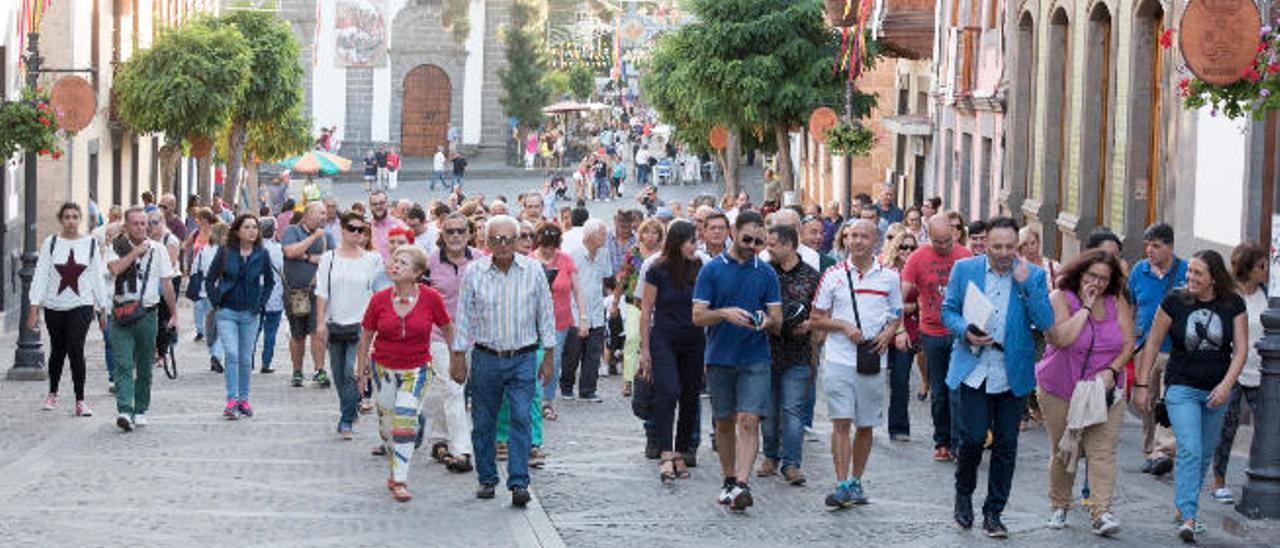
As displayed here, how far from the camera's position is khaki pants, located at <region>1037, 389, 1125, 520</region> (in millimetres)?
12352

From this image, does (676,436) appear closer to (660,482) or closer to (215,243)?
(660,482)

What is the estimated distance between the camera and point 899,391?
1639cm

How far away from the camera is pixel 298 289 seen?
20000 mm

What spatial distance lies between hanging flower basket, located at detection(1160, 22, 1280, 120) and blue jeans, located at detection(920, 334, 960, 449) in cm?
264

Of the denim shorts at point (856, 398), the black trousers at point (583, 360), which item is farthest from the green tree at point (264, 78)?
the denim shorts at point (856, 398)

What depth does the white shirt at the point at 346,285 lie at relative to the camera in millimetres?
16281

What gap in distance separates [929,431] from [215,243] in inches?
303

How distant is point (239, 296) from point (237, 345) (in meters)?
0.49

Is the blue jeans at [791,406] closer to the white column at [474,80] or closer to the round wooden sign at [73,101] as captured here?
the round wooden sign at [73,101]

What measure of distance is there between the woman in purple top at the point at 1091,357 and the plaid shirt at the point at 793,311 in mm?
1854

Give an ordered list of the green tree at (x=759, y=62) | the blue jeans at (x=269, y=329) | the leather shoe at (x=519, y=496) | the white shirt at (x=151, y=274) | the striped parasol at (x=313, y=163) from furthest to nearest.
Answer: the striped parasol at (x=313, y=163) < the green tree at (x=759, y=62) < the blue jeans at (x=269, y=329) < the white shirt at (x=151, y=274) < the leather shoe at (x=519, y=496)

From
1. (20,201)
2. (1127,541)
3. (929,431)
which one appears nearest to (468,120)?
(20,201)

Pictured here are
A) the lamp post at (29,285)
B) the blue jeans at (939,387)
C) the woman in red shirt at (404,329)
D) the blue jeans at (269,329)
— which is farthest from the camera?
the blue jeans at (269,329)

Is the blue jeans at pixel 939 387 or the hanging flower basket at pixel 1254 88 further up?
the hanging flower basket at pixel 1254 88
